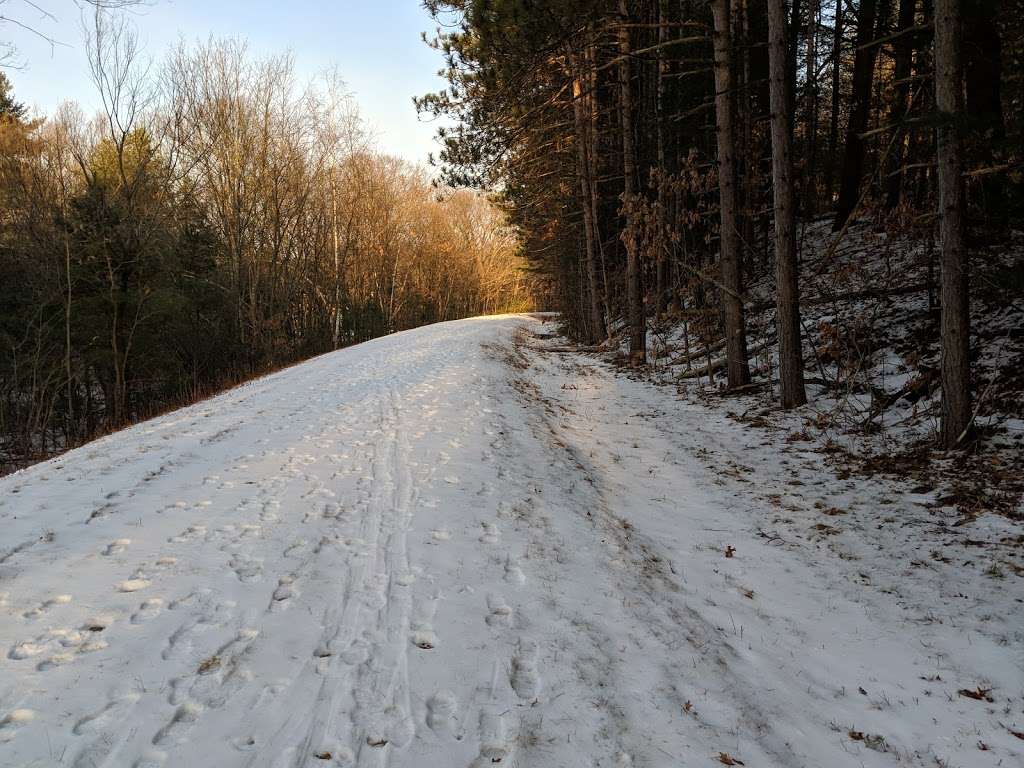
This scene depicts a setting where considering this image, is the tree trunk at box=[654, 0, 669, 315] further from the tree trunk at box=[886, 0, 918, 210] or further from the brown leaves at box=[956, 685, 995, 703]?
the brown leaves at box=[956, 685, 995, 703]

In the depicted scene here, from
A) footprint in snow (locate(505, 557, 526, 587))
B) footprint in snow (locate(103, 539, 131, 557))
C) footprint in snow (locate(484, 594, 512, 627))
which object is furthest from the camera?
footprint in snow (locate(103, 539, 131, 557))

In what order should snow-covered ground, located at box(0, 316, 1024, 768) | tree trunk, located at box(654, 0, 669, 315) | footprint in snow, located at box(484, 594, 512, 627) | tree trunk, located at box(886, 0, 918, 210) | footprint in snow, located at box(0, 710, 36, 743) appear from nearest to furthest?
footprint in snow, located at box(0, 710, 36, 743), snow-covered ground, located at box(0, 316, 1024, 768), footprint in snow, located at box(484, 594, 512, 627), tree trunk, located at box(886, 0, 918, 210), tree trunk, located at box(654, 0, 669, 315)

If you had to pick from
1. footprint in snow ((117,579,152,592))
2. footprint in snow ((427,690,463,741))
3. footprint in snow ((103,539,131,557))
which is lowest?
footprint in snow ((427,690,463,741))

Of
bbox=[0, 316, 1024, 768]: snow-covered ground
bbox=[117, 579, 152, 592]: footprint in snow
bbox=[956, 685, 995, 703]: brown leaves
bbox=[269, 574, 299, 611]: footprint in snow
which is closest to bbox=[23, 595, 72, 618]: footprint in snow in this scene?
bbox=[0, 316, 1024, 768]: snow-covered ground

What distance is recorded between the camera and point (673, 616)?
12.5 feet

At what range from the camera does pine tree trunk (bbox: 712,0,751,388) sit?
30.1 ft

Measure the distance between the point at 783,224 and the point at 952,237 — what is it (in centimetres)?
265

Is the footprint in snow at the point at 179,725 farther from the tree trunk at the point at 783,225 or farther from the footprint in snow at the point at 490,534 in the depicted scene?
the tree trunk at the point at 783,225

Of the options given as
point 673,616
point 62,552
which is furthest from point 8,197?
point 673,616

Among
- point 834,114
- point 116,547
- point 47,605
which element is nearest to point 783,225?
point 116,547

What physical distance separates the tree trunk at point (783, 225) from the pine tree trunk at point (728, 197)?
3.71 ft

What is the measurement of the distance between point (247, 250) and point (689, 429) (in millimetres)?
24693

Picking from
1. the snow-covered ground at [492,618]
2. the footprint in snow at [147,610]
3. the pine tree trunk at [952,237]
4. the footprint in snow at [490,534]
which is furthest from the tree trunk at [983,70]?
the footprint in snow at [147,610]

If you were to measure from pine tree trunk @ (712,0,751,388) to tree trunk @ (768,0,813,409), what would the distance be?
3.71ft
